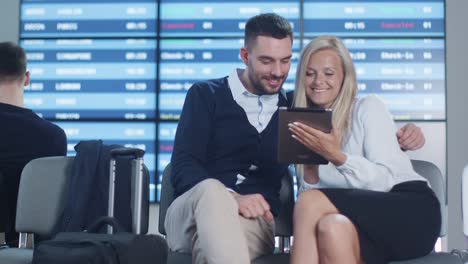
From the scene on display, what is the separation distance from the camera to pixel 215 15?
5.29 metres

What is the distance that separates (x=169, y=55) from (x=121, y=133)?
666mm

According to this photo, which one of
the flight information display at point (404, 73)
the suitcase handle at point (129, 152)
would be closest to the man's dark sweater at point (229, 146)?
the suitcase handle at point (129, 152)

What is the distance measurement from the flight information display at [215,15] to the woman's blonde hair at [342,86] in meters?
2.36

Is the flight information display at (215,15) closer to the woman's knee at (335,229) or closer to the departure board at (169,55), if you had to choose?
the departure board at (169,55)

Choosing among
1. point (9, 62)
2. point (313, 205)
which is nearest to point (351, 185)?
point (313, 205)

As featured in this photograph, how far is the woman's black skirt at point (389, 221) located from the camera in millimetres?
2471

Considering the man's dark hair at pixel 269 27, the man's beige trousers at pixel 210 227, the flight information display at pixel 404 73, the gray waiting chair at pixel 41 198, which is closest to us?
the man's beige trousers at pixel 210 227

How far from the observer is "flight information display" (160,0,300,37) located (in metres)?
5.26

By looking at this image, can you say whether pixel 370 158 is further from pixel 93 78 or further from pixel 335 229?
pixel 93 78

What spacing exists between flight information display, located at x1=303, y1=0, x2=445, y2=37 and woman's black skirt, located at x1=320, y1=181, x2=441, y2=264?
9.11 feet

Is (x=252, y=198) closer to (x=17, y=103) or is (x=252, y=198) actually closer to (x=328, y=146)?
(x=328, y=146)

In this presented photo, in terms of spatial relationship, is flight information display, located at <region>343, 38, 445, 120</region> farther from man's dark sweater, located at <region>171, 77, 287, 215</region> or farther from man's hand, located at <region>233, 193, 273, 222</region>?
man's hand, located at <region>233, 193, 273, 222</region>

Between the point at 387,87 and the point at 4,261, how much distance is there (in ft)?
10.2

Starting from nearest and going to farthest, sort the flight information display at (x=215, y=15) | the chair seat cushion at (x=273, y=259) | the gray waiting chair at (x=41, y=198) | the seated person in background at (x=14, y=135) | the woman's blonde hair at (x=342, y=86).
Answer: the chair seat cushion at (x=273, y=259) < the woman's blonde hair at (x=342, y=86) < the gray waiting chair at (x=41, y=198) < the seated person in background at (x=14, y=135) < the flight information display at (x=215, y=15)
